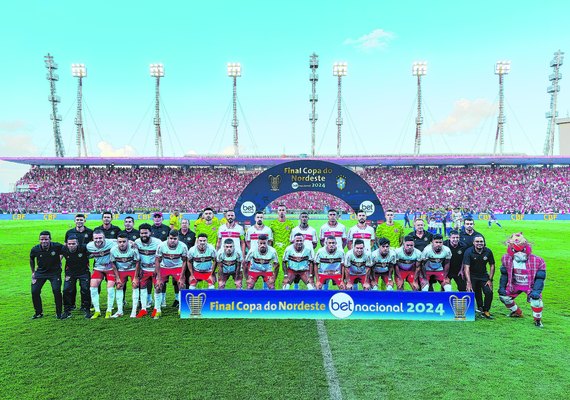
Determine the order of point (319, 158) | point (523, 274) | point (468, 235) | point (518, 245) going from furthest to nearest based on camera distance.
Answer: point (319, 158) < point (468, 235) < point (523, 274) < point (518, 245)

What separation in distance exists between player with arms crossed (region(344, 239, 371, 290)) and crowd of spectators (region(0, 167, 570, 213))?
3344 cm

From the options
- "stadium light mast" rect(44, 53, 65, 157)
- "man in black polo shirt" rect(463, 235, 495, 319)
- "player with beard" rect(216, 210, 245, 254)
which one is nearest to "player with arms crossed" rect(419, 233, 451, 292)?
"man in black polo shirt" rect(463, 235, 495, 319)

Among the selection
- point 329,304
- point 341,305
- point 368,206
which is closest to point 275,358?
point 329,304

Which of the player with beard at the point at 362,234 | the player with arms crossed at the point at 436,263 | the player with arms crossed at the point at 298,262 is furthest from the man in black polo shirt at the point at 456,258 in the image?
the player with arms crossed at the point at 298,262

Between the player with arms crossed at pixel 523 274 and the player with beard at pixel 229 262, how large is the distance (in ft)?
17.9

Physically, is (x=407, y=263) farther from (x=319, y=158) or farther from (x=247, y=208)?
(x=319, y=158)

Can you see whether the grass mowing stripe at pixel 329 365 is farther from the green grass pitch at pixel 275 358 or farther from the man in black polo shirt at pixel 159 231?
the man in black polo shirt at pixel 159 231

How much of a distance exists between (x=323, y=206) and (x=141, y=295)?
114ft

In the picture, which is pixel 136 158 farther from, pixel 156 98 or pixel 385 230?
pixel 385 230

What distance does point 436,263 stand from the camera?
27.1ft

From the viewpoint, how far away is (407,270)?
8.52 metres

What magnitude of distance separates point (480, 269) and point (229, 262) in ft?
17.2

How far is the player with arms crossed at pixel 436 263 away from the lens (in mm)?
8203

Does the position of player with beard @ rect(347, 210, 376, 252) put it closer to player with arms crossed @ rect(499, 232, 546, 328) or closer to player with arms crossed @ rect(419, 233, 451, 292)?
player with arms crossed @ rect(419, 233, 451, 292)
